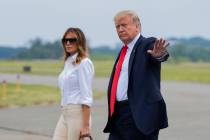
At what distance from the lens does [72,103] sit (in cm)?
585

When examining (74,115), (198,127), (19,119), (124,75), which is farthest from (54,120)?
(124,75)

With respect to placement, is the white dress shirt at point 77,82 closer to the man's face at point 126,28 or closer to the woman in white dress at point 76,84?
the woman in white dress at point 76,84

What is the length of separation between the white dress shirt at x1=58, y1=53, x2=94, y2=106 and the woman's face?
0.22 feet

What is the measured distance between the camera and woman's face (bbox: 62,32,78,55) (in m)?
5.78

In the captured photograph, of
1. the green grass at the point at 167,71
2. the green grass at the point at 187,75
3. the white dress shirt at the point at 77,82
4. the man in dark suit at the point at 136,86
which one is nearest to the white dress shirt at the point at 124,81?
the man in dark suit at the point at 136,86

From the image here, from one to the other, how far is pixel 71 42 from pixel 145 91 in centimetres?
125

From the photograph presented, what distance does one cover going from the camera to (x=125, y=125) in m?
4.94

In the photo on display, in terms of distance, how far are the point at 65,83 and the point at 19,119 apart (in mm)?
9225

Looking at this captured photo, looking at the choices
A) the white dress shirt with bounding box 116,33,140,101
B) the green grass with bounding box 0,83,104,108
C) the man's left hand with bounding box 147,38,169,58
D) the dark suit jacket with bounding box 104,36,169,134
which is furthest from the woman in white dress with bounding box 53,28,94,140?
the green grass with bounding box 0,83,104,108

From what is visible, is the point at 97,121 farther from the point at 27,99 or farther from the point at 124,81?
the point at 124,81

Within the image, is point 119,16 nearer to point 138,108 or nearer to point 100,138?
point 138,108

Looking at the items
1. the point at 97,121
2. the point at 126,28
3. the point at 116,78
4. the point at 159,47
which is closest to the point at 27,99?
the point at 97,121

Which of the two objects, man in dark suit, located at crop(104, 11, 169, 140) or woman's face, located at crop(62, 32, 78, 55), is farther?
woman's face, located at crop(62, 32, 78, 55)

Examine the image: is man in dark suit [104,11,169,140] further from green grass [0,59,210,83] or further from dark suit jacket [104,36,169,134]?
green grass [0,59,210,83]
